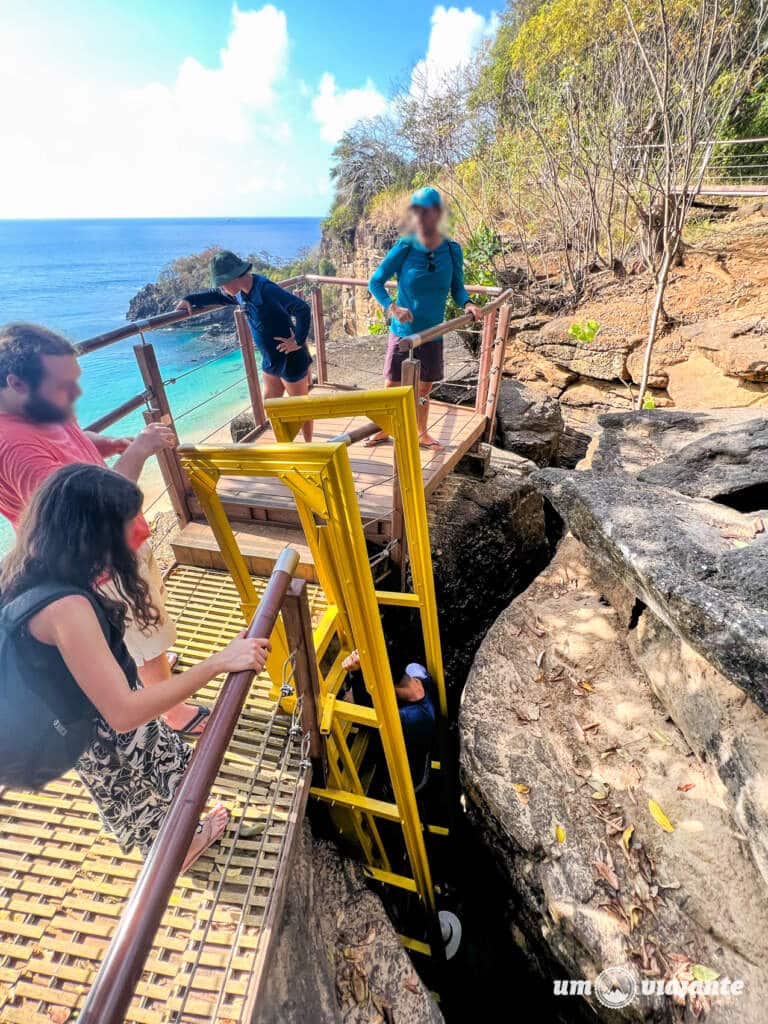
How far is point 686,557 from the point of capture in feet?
8.93

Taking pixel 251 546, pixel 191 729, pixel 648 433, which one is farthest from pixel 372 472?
pixel 648 433

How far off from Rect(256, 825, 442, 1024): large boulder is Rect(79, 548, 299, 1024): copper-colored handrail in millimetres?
1326

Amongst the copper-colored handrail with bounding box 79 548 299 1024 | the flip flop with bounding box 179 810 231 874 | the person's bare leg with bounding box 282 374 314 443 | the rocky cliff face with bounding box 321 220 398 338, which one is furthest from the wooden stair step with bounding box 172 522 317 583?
the rocky cliff face with bounding box 321 220 398 338

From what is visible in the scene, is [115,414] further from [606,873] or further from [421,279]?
[606,873]

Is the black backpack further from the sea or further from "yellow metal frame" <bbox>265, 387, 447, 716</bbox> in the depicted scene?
"yellow metal frame" <bbox>265, 387, 447, 716</bbox>

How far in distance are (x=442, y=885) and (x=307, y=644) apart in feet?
8.88

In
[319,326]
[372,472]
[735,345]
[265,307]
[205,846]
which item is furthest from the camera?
[735,345]

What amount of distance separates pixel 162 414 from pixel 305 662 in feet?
6.43

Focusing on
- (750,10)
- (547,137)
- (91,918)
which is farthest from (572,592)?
(547,137)

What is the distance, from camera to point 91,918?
199cm

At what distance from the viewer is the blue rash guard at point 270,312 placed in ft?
11.6

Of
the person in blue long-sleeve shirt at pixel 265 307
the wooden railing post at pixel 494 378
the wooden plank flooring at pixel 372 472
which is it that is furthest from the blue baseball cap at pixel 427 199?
the wooden plank flooring at pixel 372 472

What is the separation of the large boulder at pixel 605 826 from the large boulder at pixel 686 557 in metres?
0.73

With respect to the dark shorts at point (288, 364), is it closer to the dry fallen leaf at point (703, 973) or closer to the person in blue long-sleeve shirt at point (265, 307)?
the person in blue long-sleeve shirt at point (265, 307)
